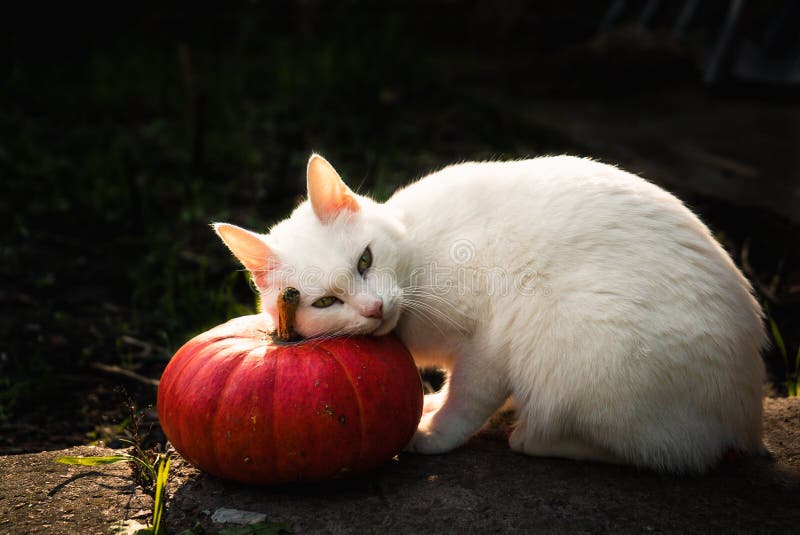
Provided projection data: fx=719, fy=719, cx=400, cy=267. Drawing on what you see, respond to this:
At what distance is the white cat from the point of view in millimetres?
2264

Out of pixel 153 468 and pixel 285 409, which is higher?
pixel 285 409

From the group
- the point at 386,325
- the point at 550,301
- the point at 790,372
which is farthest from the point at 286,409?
the point at 790,372

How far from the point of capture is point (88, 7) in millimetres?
6980

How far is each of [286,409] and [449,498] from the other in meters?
0.56

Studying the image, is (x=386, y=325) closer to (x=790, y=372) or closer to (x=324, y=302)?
(x=324, y=302)

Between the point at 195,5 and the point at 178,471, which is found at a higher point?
the point at 195,5

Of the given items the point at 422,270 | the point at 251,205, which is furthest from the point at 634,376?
the point at 251,205

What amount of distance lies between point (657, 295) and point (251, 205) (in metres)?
3.25

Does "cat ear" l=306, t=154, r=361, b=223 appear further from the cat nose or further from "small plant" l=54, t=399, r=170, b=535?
"small plant" l=54, t=399, r=170, b=535

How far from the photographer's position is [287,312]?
2320 millimetres

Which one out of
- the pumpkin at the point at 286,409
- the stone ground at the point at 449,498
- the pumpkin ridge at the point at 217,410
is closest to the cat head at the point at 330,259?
the pumpkin at the point at 286,409

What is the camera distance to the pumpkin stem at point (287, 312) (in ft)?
7.50

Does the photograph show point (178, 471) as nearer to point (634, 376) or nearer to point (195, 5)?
point (634, 376)

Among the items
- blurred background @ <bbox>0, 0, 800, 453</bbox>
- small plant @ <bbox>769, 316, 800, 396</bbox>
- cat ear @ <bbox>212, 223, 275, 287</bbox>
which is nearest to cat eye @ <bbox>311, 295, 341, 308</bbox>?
cat ear @ <bbox>212, 223, 275, 287</bbox>
